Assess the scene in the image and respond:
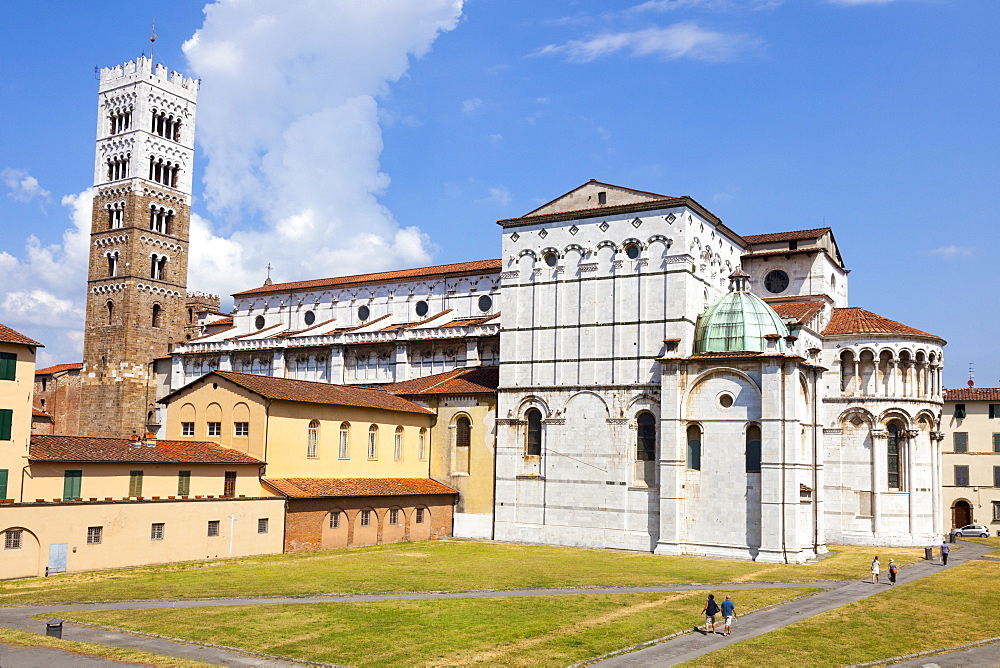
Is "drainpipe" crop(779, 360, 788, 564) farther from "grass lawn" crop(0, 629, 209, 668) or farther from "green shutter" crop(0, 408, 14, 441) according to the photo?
"green shutter" crop(0, 408, 14, 441)

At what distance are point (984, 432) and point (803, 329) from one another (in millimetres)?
27630

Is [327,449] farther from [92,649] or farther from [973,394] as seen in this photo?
[973,394]

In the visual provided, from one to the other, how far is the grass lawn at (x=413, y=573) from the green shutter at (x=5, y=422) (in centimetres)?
575

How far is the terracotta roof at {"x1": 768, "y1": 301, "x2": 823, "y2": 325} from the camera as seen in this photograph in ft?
172

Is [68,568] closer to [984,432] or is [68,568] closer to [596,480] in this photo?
[596,480]

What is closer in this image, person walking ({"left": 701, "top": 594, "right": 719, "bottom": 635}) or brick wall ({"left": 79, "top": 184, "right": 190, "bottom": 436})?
person walking ({"left": 701, "top": 594, "right": 719, "bottom": 635})

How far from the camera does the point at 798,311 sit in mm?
54156

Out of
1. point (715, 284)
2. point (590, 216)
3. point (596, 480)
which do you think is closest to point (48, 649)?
point (596, 480)

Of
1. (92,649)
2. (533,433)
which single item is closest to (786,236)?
(533,433)

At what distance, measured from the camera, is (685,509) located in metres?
47.2

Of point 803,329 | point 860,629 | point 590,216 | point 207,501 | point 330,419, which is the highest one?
point 590,216

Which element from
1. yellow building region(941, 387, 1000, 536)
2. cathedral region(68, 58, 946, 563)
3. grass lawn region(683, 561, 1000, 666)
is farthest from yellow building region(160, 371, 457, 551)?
yellow building region(941, 387, 1000, 536)

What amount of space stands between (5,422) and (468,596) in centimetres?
1947

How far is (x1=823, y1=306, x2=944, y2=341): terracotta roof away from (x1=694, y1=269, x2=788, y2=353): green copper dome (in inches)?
322
